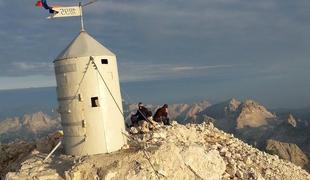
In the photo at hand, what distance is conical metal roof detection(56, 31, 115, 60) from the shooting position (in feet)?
57.6

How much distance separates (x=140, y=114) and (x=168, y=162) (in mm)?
6116

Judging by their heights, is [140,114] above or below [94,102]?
below

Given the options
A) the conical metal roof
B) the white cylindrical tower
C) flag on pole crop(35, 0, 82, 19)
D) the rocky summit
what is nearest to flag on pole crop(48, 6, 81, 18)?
flag on pole crop(35, 0, 82, 19)

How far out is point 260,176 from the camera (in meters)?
19.6

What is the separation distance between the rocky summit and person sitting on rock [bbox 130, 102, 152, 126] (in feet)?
4.85

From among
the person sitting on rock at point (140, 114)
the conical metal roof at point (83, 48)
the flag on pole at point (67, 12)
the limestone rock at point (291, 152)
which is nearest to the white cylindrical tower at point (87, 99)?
the conical metal roof at point (83, 48)

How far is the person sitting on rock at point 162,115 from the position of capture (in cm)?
2333

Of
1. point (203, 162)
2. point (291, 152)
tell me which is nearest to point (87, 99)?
point (203, 162)

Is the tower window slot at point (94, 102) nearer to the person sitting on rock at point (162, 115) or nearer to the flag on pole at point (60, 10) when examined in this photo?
the flag on pole at point (60, 10)

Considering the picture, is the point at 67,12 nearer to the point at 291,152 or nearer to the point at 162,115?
the point at 162,115

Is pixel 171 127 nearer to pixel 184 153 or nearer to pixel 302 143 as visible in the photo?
pixel 184 153

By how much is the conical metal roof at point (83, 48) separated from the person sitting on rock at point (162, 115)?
20.1 ft

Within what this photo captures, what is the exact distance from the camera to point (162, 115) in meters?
23.6

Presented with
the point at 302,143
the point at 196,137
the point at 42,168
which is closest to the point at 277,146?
the point at 302,143
